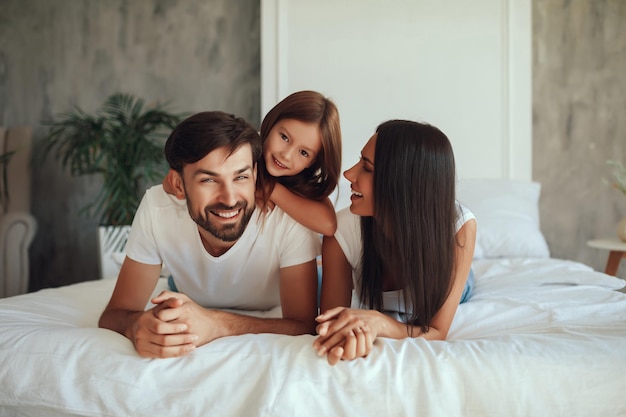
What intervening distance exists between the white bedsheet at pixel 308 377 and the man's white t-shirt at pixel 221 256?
0.37m

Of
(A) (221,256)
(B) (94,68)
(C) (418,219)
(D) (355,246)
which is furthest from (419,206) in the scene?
(B) (94,68)

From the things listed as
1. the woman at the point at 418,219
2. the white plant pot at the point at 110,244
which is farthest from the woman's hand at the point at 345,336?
the white plant pot at the point at 110,244

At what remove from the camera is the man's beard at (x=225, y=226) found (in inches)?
53.8

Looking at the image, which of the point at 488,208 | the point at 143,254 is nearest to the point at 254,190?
the point at 143,254

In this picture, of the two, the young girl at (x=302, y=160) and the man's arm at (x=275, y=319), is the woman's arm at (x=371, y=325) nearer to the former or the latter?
the man's arm at (x=275, y=319)

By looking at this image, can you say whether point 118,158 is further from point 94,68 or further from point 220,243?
point 220,243

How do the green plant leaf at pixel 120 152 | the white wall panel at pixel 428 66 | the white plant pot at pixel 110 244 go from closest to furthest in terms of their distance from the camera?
the white plant pot at pixel 110 244
the green plant leaf at pixel 120 152
the white wall panel at pixel 428 66

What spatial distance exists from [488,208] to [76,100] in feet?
8.82

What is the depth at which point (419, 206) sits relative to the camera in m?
1.34

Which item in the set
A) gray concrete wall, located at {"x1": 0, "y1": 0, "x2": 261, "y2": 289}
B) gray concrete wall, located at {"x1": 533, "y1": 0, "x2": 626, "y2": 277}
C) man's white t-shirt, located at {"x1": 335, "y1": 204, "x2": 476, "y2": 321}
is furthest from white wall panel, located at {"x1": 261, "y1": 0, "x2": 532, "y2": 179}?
man's white t-shirt, located at {"x1": 335, "y1": 204, "x2": 476, "y2": 321}

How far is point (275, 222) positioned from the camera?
1495 mm

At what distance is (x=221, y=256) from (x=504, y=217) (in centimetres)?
173

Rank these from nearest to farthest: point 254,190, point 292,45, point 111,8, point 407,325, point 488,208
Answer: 1. point 407,325
2. point 254,190
3. point 488,208
4. point 292,45
5. point 111,8

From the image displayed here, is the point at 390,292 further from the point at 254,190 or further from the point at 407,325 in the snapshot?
the point at 254,190
